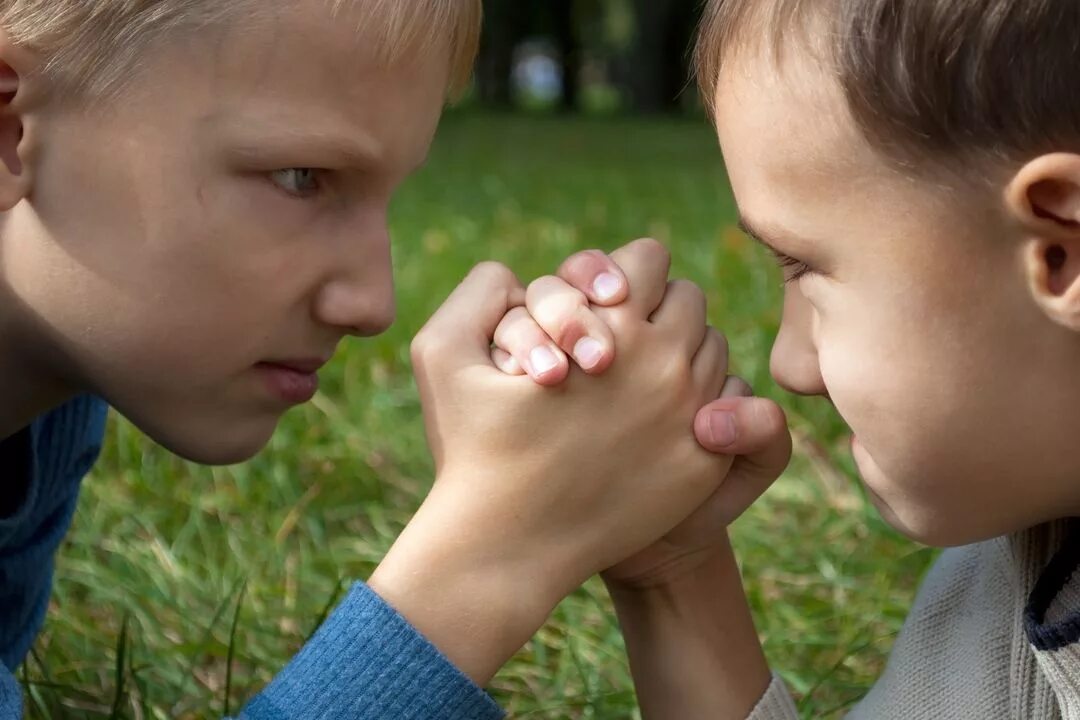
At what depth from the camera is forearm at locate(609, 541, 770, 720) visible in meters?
1.57

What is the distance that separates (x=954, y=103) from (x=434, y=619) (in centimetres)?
65

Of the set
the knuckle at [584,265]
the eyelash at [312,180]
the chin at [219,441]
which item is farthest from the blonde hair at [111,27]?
the chin at [219,441]

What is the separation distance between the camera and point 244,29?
1412mm

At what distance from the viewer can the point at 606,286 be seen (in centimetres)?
146

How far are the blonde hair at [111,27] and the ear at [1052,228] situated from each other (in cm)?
64

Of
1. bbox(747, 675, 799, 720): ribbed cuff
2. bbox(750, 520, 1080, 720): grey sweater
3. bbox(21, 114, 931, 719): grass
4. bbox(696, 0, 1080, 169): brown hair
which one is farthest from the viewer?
bbox(21, 114, 931, 719): grass

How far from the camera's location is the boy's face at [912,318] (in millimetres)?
1209

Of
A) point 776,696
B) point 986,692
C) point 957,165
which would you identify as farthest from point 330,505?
point 957,165

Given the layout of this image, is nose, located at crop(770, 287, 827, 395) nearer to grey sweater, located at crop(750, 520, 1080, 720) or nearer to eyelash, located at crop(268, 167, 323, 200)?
grey sweater, located at crop(750, 520, 1080, 720)

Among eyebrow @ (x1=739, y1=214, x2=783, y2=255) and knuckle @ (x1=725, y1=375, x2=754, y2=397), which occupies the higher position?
eyebrow @ (x1=739, y1=214, x2=783, y2=255)

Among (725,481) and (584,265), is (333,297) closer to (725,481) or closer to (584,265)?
(584,265)

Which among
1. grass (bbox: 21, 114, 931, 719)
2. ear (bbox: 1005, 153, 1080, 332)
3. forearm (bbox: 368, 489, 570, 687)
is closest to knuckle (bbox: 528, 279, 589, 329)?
forearm (bbox: 368, 489, 570, 687)

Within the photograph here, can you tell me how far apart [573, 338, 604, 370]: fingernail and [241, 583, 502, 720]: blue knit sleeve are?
0.98 ft

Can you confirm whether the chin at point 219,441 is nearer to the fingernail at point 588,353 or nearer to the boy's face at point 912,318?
the fingernail at point 588,353
